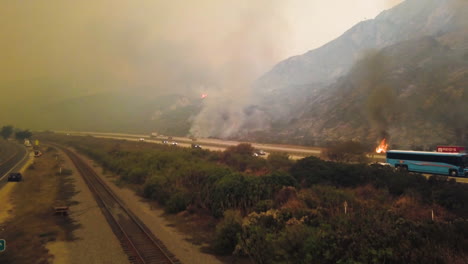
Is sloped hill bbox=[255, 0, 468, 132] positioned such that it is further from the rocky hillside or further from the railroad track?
the railroad track

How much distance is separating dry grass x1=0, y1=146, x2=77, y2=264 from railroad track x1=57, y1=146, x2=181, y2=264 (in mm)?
2807

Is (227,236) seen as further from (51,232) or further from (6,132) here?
(6,132)

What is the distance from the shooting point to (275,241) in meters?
12.3

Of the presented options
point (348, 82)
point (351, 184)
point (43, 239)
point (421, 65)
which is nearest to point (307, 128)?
point (348, 82)

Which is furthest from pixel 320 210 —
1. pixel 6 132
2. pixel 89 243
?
pixel 6 132

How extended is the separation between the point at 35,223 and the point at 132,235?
837 centimetres

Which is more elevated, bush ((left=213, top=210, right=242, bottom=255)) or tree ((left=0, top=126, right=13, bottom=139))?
tree ((left=0, top=126, right=13, bottom=139))

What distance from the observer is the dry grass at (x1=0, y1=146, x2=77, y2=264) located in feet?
50.9

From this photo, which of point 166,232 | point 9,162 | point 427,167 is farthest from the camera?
point 9,162

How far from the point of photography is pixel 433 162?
29.9 meters

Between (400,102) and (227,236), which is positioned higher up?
(400,102)

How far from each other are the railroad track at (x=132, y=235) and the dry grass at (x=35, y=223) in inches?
111

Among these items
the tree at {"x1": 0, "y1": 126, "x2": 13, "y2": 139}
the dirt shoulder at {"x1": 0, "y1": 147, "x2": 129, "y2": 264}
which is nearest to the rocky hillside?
the dirt shoulder at {"x1": 0, "y1": 147, "x2": 129, "y2": 264}

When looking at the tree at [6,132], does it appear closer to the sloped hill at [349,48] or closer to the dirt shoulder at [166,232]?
the sloped hill at [349,48]
